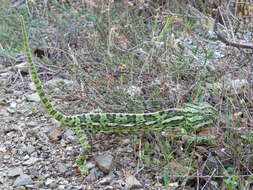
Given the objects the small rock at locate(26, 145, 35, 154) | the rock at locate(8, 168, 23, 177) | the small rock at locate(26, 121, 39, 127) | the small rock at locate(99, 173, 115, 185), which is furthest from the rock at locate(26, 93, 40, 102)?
the small rock at locate(99, 173, 115, 185)

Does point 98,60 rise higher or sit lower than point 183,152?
higher

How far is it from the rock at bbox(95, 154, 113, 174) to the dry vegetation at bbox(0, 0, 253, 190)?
0.24 meters

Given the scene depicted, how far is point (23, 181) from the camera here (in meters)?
3.14

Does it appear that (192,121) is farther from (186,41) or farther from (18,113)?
(18,113)

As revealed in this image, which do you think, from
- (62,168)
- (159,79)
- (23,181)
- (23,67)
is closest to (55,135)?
(62,168)

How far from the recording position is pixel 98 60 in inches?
193

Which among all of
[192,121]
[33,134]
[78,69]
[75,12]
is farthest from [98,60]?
[192,121]

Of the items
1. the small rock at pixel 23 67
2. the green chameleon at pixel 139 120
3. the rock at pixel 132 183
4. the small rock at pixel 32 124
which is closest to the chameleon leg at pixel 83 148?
the green chameleon at pixel 139 120

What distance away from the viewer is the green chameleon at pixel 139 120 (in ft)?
11.1

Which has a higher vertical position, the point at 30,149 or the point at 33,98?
the point at 33,98

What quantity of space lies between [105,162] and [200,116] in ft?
3.53

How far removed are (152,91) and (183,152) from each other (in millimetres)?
912

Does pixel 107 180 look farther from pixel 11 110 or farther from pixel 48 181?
pixel 11 110

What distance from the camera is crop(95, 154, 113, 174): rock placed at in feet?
10.8
